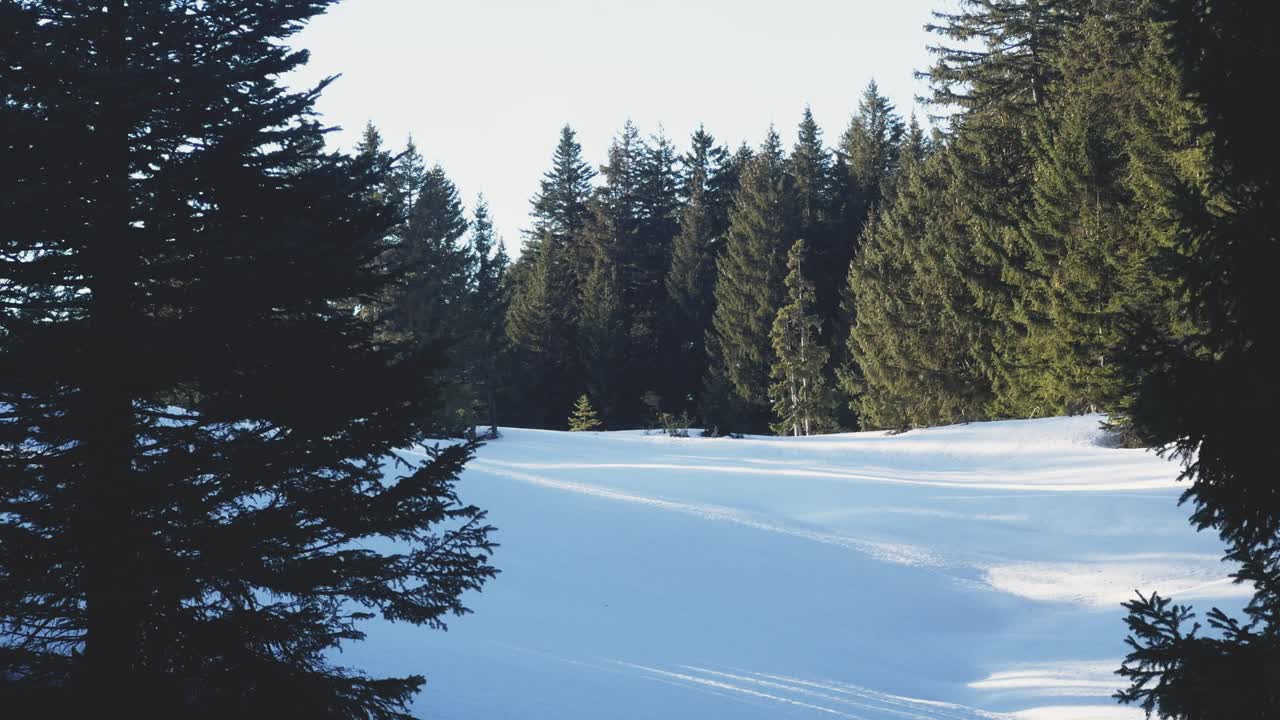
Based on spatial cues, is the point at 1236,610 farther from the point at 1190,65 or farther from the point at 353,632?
the point at 353,632

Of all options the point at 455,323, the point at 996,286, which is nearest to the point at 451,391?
the point at 455,323

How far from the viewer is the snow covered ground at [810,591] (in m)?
10.3

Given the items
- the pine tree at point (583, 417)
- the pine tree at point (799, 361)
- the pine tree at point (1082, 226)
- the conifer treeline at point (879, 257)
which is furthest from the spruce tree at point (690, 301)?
the pine tree at point (1082, 226)

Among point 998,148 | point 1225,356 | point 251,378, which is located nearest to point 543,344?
point 998,148

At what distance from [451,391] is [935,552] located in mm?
14653

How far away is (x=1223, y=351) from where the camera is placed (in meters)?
4.65

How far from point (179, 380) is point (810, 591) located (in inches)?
412

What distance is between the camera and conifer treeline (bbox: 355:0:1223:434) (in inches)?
1158

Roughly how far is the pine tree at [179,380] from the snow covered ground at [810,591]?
300 cm

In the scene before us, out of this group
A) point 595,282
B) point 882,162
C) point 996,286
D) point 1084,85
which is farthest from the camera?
point 882,162

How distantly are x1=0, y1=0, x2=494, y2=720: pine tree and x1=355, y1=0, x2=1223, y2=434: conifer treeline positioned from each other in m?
1.32

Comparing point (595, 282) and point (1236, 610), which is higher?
point (595, 282)

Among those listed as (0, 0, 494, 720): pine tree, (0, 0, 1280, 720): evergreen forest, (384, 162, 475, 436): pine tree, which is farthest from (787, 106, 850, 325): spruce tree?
(0, 0, 494, 720): pine tree

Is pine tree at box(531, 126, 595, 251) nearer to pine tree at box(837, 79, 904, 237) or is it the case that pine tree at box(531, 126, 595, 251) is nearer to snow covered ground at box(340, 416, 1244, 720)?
pine tree at box(837, 79, 904, 237)
